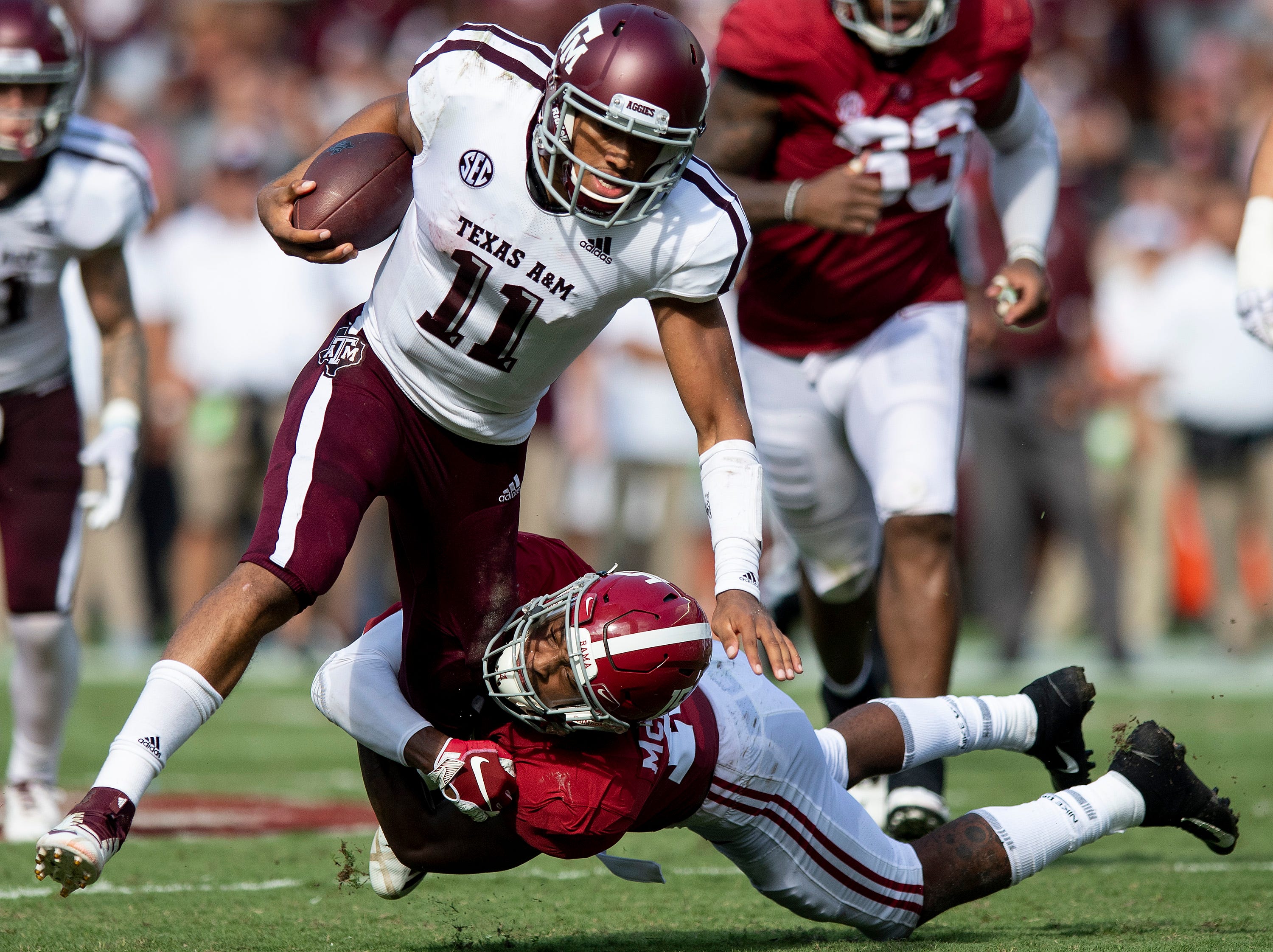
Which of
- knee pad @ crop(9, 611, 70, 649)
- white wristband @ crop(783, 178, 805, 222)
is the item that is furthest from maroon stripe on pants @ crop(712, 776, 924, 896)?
knee pad @ crop(9, 611, 70, 649)

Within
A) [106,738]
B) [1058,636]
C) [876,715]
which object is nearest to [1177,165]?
[1058,636]

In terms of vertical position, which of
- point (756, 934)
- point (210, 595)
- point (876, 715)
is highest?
point (210, 595)

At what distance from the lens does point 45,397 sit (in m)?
5.02

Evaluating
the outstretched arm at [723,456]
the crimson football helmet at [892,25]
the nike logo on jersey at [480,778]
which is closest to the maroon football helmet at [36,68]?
the crimson football helmet at [892,25]

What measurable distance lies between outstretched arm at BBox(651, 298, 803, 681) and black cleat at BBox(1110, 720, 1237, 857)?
89 centimetres

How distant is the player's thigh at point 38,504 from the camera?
16.1ft

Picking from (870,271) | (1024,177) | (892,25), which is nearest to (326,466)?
(870,271)

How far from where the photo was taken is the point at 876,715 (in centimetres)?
366

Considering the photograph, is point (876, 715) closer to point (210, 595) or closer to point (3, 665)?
point (210, 595)

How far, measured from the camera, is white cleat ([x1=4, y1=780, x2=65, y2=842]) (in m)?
4.81

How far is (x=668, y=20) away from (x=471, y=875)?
88.6 inches

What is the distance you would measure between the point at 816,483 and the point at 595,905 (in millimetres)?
1394

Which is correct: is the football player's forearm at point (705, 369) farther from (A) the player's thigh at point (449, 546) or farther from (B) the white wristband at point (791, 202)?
(B) the white wristband at point (791, 202)

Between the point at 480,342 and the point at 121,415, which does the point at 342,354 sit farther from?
the point at 121,415
